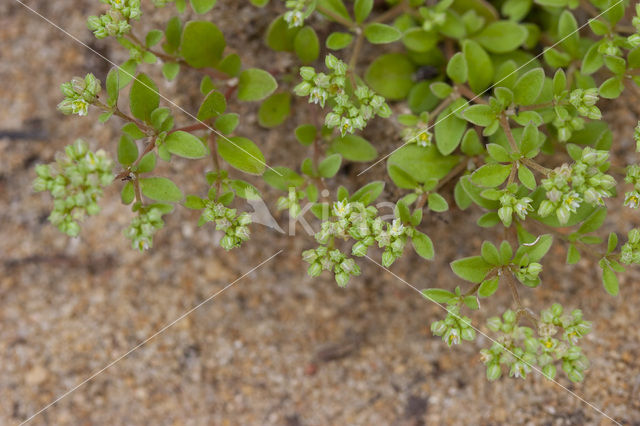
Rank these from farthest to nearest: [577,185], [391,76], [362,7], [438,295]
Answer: [391,76] → [362,7] → [438,295] → [577,185]

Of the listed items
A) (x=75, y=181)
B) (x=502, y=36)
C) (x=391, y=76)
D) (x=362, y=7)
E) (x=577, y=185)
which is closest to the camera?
(x=75, y=181)

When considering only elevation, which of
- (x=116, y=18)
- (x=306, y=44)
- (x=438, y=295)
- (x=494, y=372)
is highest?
(x=116, y=18)

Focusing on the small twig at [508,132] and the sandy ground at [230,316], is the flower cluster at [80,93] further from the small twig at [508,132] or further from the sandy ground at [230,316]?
the small twig at [508,132]

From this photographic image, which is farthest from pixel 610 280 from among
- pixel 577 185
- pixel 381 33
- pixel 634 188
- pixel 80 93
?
pixel 80 93

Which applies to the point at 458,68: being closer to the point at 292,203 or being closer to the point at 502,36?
the point at 502,36

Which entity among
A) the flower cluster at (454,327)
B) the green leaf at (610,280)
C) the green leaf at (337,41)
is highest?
the green leaf at (337,41)

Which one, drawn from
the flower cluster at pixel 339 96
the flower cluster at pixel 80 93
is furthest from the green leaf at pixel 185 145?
the flower cluster at pixel 339 96

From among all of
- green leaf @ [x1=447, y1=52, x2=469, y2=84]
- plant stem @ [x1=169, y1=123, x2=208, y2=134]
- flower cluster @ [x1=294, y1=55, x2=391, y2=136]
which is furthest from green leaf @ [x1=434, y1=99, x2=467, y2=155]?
plant stem @ [x1=169, y1=123, x2=208, y2=134]

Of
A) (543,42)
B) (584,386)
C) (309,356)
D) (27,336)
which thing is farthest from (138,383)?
(543,42)
